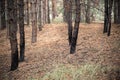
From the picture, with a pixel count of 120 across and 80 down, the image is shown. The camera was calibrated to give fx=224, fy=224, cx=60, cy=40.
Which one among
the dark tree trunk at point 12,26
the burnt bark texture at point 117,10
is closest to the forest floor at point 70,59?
the dark tree trunk at point 12,26

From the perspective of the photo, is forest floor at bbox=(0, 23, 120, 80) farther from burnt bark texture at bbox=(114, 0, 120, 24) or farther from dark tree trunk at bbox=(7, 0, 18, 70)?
burnt bark texture at bbox=(114, 0, 120, 24)

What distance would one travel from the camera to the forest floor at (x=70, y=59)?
1346cm

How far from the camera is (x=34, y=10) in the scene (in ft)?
67.7

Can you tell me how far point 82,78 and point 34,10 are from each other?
981 cm

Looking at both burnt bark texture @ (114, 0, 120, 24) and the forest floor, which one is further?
burnt bark texture @ (114, 0, 120, 24)

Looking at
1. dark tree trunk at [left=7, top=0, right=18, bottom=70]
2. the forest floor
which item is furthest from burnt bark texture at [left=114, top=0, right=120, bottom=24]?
dark tree trunk at [left=7, top=0, right=18, bottom=70]

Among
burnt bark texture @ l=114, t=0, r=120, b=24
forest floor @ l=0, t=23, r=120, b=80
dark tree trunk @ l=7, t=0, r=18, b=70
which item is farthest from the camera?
burnt bark texture @ l=114, t=0, r=120, b=24

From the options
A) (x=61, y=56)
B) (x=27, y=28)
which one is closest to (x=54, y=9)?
(x=27, y=28)

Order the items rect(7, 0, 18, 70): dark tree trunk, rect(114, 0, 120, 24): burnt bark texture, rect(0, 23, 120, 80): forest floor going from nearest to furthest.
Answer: rect(0, 23, 120, 80): forest floor
rect(7, 0, 18, 70): dark tree trunk
rect(114, 0, 120, 24): burnt bark texture

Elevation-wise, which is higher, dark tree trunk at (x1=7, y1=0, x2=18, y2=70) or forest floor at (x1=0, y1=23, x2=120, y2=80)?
dark tree trunk at (x1=7, y1=0, x2=18, y2=70)

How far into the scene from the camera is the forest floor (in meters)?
13.5

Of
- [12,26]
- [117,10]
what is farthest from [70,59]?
[117,10]

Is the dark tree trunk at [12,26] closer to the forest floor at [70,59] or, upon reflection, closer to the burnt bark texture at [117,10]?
the forest floor at [70,59]

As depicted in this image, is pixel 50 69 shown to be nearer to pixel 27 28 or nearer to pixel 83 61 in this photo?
pixel 83 61
